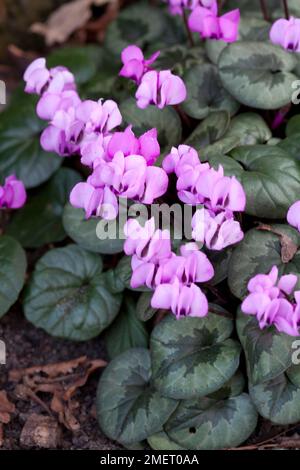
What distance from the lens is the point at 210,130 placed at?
2.08 metres

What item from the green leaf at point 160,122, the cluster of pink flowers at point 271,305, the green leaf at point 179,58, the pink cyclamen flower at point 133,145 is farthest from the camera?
the green leaf at point 179,58

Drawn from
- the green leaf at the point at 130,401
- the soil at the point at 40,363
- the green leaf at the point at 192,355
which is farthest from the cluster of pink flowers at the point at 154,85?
the soil at the point at 40,363

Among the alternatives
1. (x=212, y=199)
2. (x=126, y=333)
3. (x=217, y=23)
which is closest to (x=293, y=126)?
(x=217, y=23)

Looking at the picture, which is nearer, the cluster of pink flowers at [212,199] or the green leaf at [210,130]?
the cluster of pink flowers at [212,199]

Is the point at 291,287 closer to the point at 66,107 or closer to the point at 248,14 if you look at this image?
the point at 66,107

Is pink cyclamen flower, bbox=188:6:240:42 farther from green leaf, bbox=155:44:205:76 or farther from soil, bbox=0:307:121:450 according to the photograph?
soil, bbox=0:307:121:450

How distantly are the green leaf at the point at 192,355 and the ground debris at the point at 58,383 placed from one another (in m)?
0.28

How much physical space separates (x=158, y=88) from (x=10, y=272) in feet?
2.02

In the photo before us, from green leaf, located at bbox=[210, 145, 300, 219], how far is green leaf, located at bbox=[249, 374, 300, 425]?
0.39m

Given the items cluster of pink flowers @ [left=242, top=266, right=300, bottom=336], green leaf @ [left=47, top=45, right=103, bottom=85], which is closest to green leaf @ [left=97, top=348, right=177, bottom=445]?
cluster of pink flowers @ [left=242, top=266, right=300, bottom=336]

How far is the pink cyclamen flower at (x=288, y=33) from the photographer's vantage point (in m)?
1.91

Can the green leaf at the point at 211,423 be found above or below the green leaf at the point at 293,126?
below

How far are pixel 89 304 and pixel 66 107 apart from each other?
0.52 meters

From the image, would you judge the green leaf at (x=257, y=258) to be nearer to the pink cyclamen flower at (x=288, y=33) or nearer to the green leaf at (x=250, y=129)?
the green leaf at (x=250, y=129)
